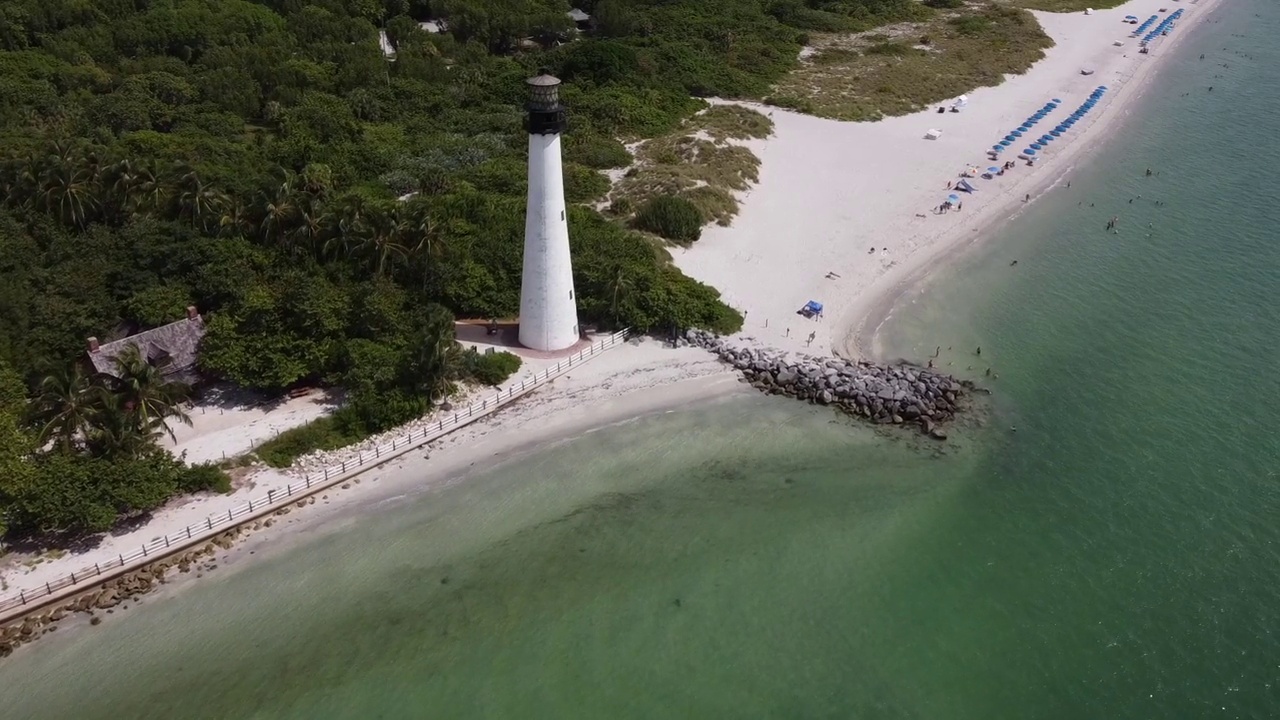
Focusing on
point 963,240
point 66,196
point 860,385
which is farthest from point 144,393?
point 963,240

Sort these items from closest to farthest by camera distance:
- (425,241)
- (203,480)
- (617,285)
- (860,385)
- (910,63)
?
(203,480), (860,385), (425,241), (617,285), (910,63)

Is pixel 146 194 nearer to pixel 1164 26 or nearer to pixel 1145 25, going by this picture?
pixel 1145 25

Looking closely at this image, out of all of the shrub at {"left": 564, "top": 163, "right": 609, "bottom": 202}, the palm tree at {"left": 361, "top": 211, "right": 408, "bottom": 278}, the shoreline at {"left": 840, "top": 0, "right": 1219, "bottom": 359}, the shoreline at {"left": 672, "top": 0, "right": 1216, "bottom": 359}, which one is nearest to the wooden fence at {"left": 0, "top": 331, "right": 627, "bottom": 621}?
the palm tree at {"left": 361, "top": 211, "right": 408, "bottom": 278}

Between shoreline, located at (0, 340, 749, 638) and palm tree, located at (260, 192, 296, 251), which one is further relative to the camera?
palm tree, located at (260, 192, 296, 251)

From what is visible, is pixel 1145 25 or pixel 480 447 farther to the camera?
pixel 1145 25

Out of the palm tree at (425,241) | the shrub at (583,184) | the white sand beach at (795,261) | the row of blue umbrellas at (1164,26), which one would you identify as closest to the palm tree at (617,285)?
the white sand beach at (795,261)

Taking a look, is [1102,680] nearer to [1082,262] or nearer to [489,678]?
[489,678]

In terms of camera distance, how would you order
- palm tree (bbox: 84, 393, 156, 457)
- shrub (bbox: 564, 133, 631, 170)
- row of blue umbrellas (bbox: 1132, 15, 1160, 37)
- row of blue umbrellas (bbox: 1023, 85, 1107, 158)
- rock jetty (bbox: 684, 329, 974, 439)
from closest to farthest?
palm tree (bbox: 84, 393, 156, 457)
rock jetty (bbox: 684, 329, 974, 439)
shrub (bbox: 564, 133, 631, 170)
row of blue umbrellas (bbox: 1023, 85, 1107, 158)
row of blue umbrellas (bbox: 1132, 15, 1160, 37)

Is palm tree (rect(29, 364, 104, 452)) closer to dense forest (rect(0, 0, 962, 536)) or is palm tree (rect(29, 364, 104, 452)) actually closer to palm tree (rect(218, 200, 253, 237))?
dense forest (rect(0, 0, 962, 536))
